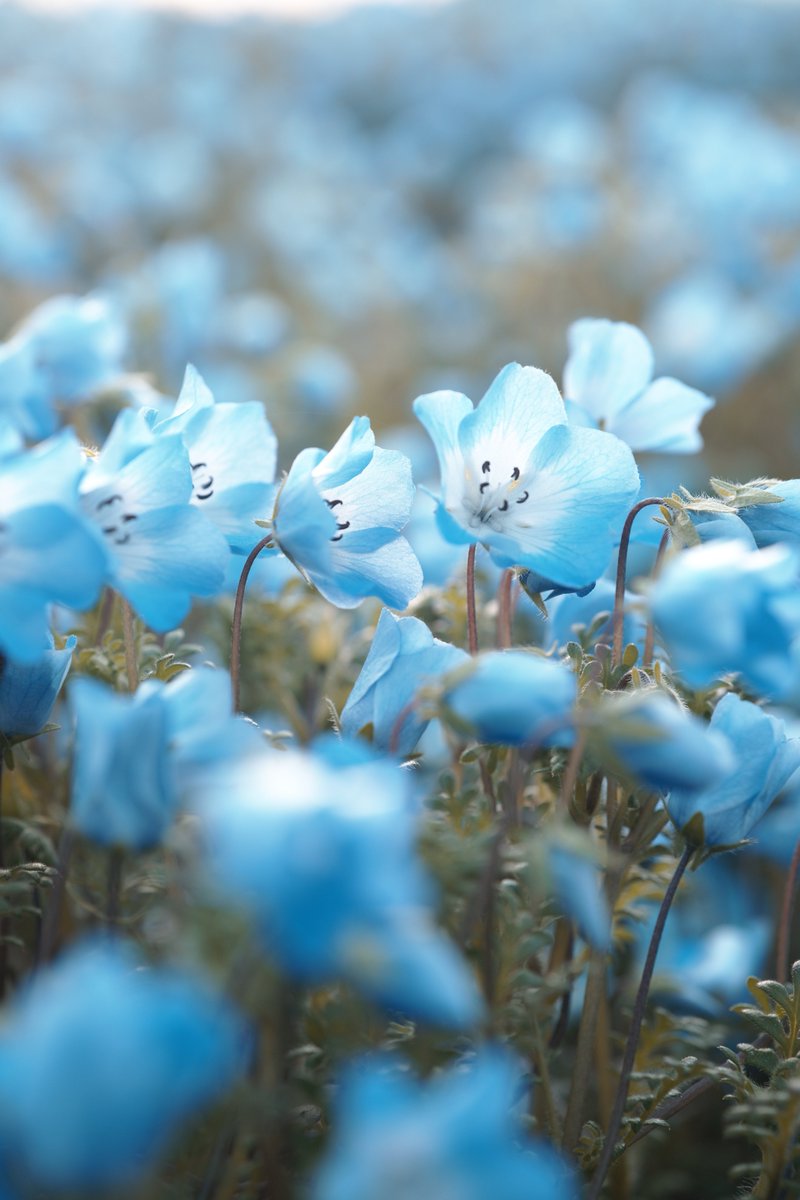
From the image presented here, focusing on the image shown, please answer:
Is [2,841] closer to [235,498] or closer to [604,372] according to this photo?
[235,498]

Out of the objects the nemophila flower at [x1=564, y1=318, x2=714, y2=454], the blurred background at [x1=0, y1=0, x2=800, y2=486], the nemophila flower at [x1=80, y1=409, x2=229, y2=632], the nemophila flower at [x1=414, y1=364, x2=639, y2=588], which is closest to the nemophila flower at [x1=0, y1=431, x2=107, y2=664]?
the nemophila flower at [x1=80, y1=409, x2=229, y2=632]

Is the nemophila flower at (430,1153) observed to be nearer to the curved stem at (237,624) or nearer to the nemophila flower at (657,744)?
the nemophila flower at (657,744)

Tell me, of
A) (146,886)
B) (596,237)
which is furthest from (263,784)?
(596,237)

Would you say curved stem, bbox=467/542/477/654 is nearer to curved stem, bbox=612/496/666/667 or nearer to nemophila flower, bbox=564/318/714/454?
curved stem, bbox=612/496/666/667

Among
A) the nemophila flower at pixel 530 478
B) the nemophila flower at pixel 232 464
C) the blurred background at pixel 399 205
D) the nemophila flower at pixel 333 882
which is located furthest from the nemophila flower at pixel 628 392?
the blurred background at pixel 399 205

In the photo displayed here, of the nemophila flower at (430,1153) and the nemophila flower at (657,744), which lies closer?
the nemophila flower at (430,1153)

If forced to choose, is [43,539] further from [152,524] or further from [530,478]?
[530,478]

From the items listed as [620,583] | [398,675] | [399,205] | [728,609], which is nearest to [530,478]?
[620,583]
